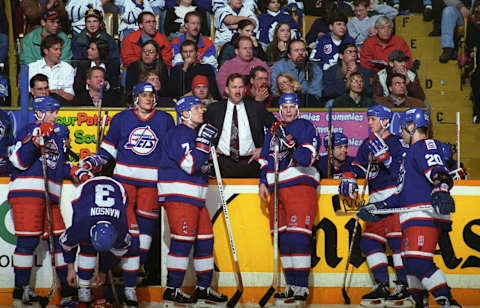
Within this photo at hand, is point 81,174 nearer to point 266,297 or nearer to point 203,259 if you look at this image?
point 203,259

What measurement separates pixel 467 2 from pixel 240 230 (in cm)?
645

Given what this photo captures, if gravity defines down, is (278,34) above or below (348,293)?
above

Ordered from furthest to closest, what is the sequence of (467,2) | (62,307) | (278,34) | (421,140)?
(467,2)
(278,34)
(62,307)
(421,140)

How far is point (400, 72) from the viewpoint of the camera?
916 cm

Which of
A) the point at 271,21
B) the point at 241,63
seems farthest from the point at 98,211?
the point at 271,21

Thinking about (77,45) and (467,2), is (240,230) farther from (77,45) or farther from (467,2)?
(467,2)

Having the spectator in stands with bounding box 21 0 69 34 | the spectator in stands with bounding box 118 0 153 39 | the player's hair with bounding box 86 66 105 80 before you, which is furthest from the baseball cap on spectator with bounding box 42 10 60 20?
the player's hair with bounding box 86 66 105 80

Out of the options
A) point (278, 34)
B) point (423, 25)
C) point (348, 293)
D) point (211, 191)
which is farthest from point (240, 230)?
point (423, 25)

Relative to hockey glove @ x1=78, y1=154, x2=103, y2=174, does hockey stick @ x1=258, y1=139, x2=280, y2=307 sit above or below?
below

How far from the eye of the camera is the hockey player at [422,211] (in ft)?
19.0

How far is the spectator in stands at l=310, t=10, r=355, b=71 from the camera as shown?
955cm

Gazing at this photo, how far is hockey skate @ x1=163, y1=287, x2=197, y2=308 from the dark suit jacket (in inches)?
65.5

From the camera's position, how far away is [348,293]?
7.24m

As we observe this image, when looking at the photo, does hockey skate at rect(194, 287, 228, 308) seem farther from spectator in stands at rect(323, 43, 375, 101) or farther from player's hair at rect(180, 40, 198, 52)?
player's hair at rect(180, 40, 198, 52)
